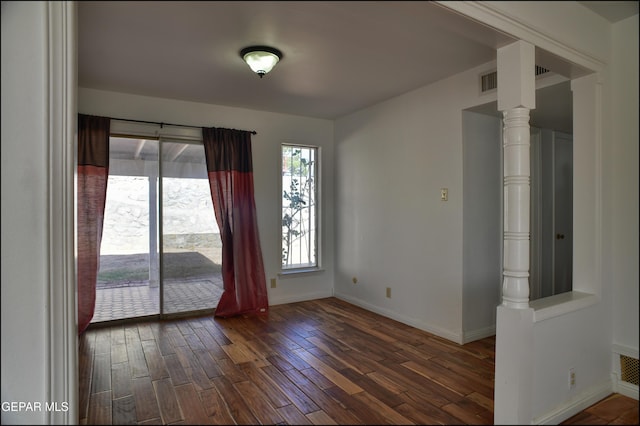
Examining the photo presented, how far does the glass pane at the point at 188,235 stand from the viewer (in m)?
4.35

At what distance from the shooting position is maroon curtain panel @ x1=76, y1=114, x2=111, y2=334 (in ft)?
12.3

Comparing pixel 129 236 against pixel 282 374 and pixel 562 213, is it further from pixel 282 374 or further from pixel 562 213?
pixel 562 213

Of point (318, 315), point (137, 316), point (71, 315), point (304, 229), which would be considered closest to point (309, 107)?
point (304, 229)

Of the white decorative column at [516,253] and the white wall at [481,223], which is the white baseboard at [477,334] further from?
the white decorative column at [516,253]

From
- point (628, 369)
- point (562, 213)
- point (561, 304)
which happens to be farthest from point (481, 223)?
point (562, 213)

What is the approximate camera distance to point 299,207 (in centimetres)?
523

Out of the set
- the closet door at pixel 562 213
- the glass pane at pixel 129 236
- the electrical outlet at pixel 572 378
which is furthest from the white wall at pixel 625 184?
the glass pane at pixel 129 236

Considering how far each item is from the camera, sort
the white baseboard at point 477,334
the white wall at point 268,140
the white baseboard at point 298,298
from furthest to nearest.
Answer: the white baseboard at point 298,298
the white wall at point 268,140
the white baseboard at point 477,334

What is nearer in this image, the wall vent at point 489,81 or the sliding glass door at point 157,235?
the wall vent at point 489,81

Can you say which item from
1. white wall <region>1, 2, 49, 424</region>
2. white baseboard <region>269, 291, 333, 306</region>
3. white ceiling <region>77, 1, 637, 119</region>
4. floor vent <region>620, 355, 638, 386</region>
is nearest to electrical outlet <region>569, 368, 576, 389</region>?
floor vent <region>620, 355, 638, 386</region>

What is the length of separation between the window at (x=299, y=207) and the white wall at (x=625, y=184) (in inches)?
138

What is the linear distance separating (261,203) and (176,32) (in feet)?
8.32

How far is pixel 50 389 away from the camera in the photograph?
4.92 ft

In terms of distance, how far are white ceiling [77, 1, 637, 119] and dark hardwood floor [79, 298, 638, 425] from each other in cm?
235
